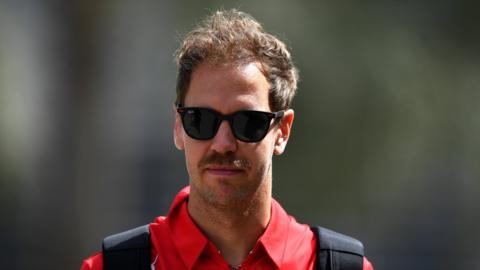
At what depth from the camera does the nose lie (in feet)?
9.82

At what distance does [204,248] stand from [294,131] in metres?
5.49

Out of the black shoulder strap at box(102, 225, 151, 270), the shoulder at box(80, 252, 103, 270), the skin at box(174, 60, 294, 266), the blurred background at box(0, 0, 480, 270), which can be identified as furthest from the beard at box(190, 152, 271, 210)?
the blurred background at box(0, 0, 480, 270)

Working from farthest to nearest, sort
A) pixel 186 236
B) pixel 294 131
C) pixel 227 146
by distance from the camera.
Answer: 1. pixel 294 131
2. pixel 186 236
3. pixel 227 146

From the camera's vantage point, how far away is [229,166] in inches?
118

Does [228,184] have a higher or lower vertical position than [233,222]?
higher

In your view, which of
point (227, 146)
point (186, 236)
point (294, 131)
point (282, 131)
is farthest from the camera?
point (294, 131)

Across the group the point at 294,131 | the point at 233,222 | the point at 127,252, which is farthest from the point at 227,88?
the point at 294,131

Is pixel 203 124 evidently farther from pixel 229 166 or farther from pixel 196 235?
pixel 196 235

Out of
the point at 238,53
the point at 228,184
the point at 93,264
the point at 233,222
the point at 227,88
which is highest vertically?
the point at 238,53

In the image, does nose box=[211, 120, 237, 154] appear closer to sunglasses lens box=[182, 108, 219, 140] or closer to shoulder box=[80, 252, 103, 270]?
sunglasses lens box=[182, 108, 219, 140]

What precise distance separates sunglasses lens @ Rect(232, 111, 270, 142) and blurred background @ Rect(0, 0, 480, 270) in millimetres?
5299

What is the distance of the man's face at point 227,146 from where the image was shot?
3.01 metres

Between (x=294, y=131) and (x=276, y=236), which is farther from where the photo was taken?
(x=294, y=131)

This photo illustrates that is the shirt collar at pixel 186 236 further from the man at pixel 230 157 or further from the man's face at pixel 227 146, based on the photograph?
the man's face at pixel 227 146
